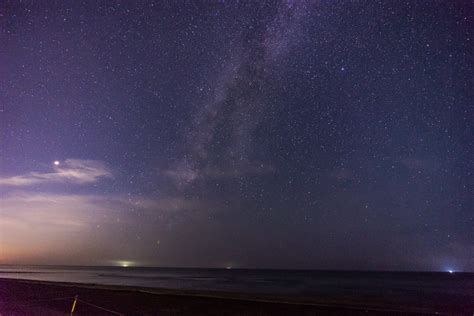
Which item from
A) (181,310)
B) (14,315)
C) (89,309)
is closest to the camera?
(14,315)

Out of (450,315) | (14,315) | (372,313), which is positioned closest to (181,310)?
(14,315)

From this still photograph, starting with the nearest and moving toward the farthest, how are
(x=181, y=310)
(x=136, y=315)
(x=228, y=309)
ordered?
(x=136, y=315) → (x=181, y=310) → (x=228, y=309)

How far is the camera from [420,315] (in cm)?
3070

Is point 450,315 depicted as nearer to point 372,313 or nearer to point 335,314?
point 372,313

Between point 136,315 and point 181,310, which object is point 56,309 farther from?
point 181,310

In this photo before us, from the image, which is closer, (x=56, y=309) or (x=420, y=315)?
(x=56, y=309)

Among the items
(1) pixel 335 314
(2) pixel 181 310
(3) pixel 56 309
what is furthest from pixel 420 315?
(3) pixel 56 309

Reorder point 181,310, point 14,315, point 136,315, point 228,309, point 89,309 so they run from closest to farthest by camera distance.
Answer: point 14,315, point 136,315, point 89,309, point 181,310, point 228,309

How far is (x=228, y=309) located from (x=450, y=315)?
17732 mm

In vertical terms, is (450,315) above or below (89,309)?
above

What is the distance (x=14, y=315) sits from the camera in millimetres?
19453

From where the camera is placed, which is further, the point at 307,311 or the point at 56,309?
the point at 307,311

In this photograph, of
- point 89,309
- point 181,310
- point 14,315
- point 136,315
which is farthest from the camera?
point 181,310

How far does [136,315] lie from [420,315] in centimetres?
2204
